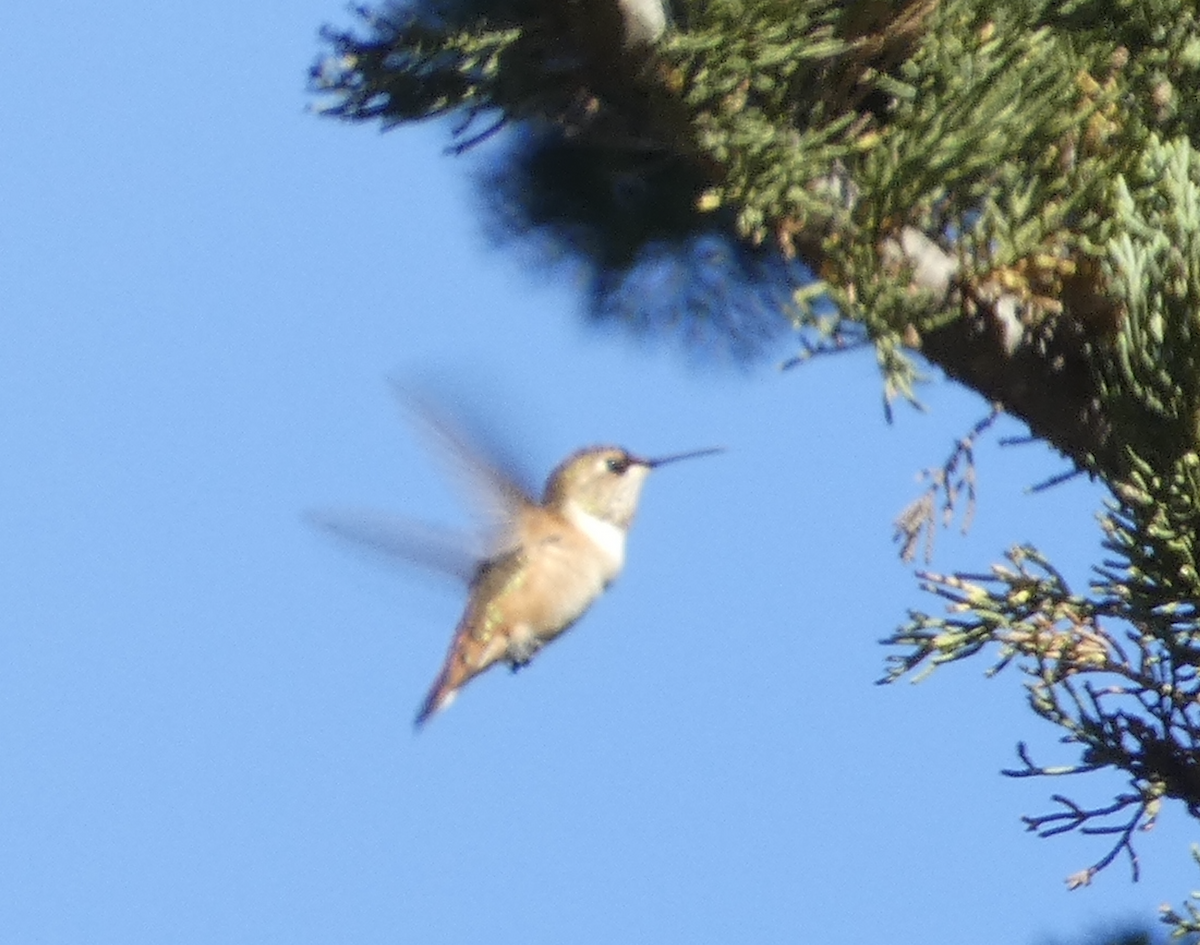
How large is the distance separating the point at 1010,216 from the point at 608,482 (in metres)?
0.92

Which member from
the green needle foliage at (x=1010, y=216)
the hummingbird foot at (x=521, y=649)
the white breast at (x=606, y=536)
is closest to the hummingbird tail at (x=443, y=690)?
the hummingbird foot at (x=521, y=649)

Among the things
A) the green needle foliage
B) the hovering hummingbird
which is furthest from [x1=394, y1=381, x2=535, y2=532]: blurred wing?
the green needle foliage

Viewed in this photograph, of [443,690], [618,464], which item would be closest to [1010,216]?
[618,464]

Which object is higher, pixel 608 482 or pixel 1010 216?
pixel 608 482

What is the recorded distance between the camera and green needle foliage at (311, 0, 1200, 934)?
1377 millimetres

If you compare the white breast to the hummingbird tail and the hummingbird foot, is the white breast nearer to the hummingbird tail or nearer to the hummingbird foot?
Answer: the hummingbird foot

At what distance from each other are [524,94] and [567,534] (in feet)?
2.35

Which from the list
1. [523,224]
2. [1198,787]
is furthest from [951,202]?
[523,224]

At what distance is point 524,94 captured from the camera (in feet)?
5.67

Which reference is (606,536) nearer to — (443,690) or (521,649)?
(521,649)

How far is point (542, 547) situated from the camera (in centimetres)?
229

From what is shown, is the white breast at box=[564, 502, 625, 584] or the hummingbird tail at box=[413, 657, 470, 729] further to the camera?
the hummingbird tail at box=[413, 657, 470, 729]

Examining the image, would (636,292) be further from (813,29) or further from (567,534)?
(813,29)

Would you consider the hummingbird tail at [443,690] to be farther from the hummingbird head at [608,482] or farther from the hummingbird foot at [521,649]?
the hummingbird head at [608,482]
